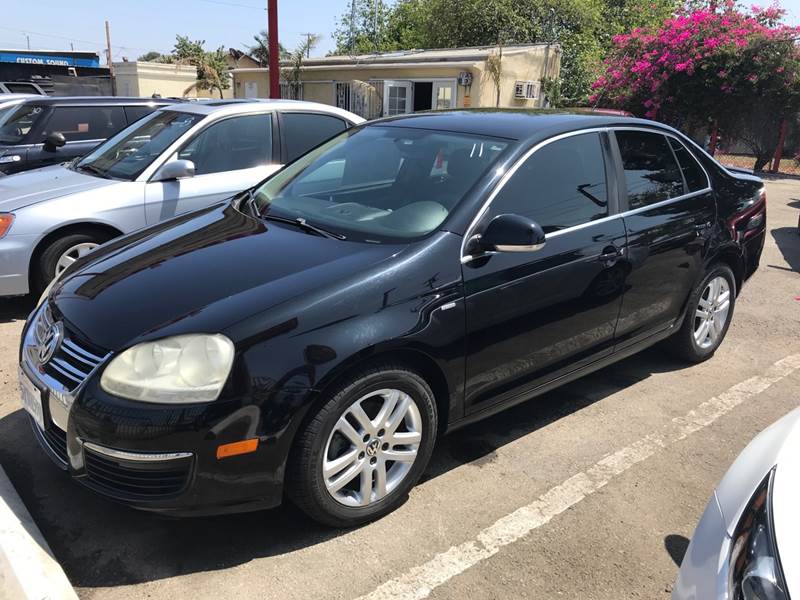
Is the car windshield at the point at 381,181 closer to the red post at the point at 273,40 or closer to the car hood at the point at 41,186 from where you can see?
the car hood at the point at 41,186

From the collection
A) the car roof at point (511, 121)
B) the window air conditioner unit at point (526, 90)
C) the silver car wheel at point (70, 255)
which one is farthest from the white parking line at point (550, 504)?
the window air conditioner unit at point (526, 90)

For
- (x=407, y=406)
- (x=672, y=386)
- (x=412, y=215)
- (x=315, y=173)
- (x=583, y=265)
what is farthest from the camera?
(x=672, y=386)

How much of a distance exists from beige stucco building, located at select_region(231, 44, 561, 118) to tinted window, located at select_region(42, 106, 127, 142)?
43.5ft

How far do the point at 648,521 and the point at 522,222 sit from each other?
1.45m

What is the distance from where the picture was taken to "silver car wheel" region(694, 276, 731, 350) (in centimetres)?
453

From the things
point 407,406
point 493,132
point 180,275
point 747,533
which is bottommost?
point 407,406

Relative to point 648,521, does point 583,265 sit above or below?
above

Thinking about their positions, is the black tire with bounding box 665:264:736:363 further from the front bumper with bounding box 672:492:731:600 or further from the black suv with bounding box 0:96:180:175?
the black suv with bounding box 0:96:180:175

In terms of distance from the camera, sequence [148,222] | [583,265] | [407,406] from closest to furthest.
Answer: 1. [407,406]
2. [583,265]
3. [148,222]

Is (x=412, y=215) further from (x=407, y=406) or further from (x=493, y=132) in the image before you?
(x=407, y=406)

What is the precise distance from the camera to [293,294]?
2.60 meters

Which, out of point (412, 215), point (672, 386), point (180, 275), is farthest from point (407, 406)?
point (672, 386)

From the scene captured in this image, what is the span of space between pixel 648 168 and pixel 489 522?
7.93ft

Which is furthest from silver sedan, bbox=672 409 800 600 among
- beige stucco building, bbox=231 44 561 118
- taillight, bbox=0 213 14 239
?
beige stucco building, bbox=231 44 561 118
